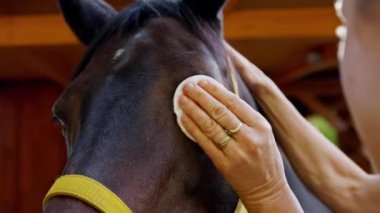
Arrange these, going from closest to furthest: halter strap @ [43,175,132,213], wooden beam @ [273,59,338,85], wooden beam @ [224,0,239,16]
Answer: halter strap @ [43,175,132,213] → wooden beam @ [224,0,239,16] → wooden beam @ [273,59,338,85]

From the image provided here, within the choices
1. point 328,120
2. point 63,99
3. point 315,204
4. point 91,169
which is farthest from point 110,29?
point 328,120

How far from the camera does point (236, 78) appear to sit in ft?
3.51

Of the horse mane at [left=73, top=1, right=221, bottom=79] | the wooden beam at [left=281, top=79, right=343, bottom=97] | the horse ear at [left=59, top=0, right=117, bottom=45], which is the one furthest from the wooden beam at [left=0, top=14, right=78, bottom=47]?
the horse mane at [left=73, top=1, right=221, bottom=79]

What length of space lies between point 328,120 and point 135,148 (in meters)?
3.67

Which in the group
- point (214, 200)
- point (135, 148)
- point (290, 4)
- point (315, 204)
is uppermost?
point (135, 148)

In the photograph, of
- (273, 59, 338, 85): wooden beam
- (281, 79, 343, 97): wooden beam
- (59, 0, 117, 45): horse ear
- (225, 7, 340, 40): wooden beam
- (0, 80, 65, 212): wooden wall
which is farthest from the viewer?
(281, 79, 343, 97): wooden beam

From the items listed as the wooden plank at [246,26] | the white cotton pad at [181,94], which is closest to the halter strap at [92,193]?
the white cotton pad at [181,94]

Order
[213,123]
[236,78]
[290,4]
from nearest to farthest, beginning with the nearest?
[213,123], [236,78], [290,4]

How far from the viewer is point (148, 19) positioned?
1.02m

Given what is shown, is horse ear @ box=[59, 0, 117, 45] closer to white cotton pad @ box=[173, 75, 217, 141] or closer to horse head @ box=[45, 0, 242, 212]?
horse head @ box=[45, 0, 242, 212]

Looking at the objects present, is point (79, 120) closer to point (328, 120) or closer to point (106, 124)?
point (106, 124)

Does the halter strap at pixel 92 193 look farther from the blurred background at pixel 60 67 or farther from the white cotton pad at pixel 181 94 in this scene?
the blurred background at pixel 60 67

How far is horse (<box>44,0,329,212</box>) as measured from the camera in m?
0.87

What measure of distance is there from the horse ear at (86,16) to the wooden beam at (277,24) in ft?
6.84
